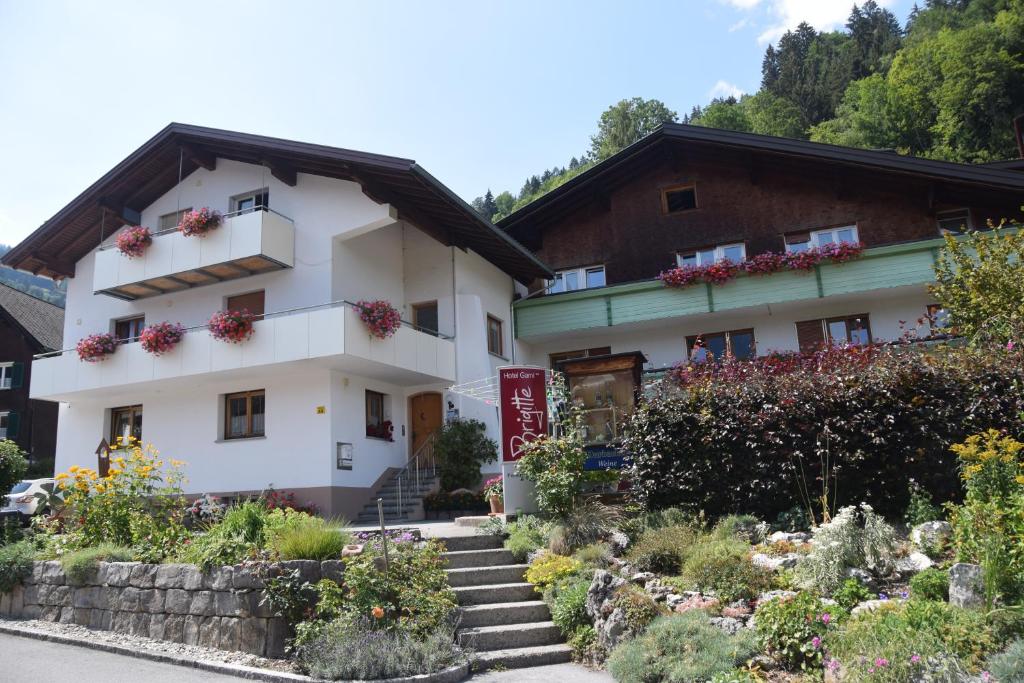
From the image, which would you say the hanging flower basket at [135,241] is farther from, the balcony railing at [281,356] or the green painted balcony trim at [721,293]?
the green painted balcony trim at [721,293]

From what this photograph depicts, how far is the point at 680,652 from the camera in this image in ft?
23.8

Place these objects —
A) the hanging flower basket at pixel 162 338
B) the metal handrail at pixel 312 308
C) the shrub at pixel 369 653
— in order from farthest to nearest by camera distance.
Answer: the hanging flower basket at pixel 162 338
the metal handrail at pixel 312 308
the shrub at pixel 369 653

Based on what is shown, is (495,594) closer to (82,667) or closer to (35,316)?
(82,667)

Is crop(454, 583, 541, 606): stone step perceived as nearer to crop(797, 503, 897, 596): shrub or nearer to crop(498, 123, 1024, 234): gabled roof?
crop(797, 503, 897, 596): shrub

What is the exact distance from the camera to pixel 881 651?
6.16 meters

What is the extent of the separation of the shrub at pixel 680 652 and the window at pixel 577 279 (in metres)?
16.1

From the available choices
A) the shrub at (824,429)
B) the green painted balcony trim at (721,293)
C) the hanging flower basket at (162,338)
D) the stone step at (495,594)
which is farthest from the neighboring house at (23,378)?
the shrub at (824,429)

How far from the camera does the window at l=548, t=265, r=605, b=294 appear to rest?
23469mm

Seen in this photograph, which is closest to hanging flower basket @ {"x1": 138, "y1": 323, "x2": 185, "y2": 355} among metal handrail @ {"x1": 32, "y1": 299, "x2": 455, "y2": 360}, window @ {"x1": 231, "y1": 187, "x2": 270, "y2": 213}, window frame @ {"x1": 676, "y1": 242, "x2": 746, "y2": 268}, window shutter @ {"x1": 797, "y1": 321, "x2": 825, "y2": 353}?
metal handrail @ {"x1": 32, "y1": 299, "x2": 455, "y2": 360}

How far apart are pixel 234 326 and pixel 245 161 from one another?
5033mm

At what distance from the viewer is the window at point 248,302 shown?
1997 cm

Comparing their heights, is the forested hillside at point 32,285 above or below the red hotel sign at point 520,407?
above

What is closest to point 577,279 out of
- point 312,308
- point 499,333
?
point 499,333

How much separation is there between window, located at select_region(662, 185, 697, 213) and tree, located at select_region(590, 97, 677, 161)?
112 ft
